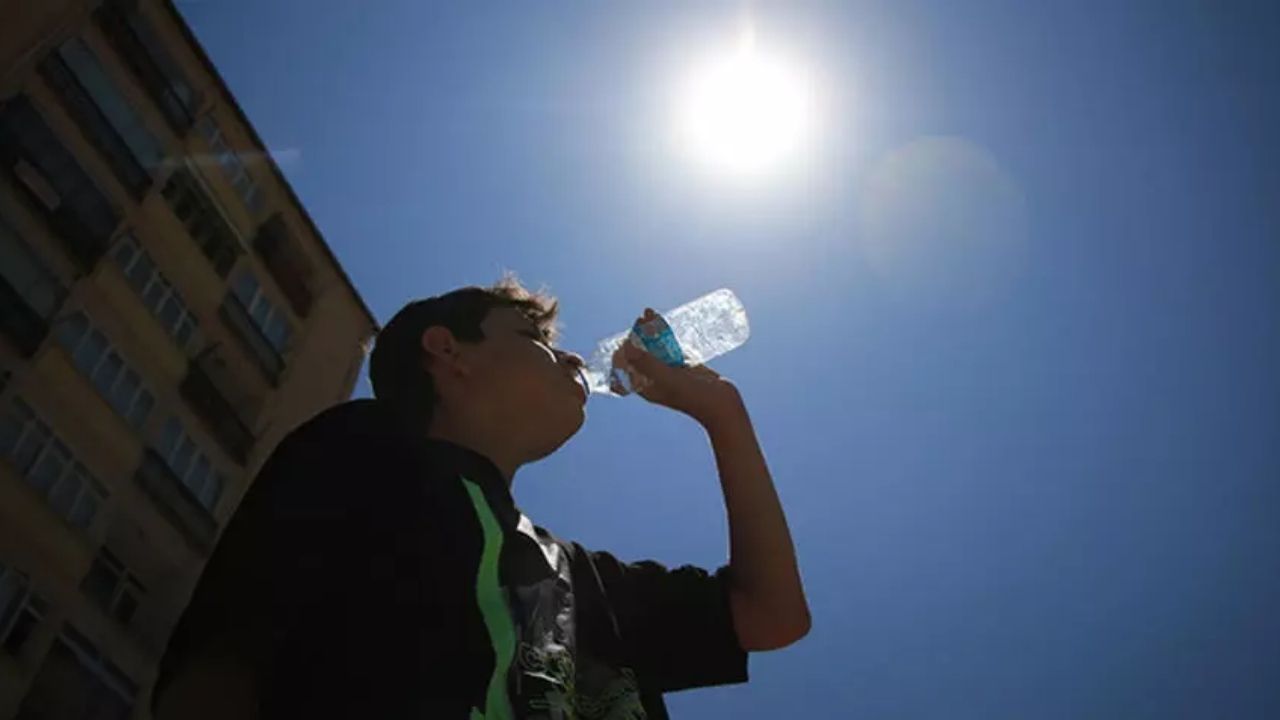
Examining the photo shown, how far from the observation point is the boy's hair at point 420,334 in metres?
2.49

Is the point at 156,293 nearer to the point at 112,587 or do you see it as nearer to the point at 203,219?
the point at 203,219

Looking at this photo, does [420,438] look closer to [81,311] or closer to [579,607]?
[579,607]

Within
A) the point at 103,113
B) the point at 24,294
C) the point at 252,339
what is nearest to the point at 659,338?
the point at 24,294

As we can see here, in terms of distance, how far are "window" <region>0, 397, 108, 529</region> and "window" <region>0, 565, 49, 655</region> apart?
1128 millimetres

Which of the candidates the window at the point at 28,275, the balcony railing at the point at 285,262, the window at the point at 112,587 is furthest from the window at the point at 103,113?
the window at the point at 112,587

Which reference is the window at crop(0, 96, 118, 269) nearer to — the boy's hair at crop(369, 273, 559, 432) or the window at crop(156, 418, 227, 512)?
the window at crop(156, 418, 227, 512)

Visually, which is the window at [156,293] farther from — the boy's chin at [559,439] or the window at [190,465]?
the boy's chin at [559,439]

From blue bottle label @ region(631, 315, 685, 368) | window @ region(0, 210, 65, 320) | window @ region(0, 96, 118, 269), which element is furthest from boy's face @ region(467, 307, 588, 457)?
window @ region(0, 96, 118, 269)

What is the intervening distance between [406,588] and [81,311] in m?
15.2

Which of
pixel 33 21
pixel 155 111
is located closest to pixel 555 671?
pixel 33 21

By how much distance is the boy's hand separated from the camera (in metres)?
2.56

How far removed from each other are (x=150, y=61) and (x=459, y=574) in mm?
18151

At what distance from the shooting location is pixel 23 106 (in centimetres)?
1331

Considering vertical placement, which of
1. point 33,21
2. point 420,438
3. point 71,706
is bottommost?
point 420,438
